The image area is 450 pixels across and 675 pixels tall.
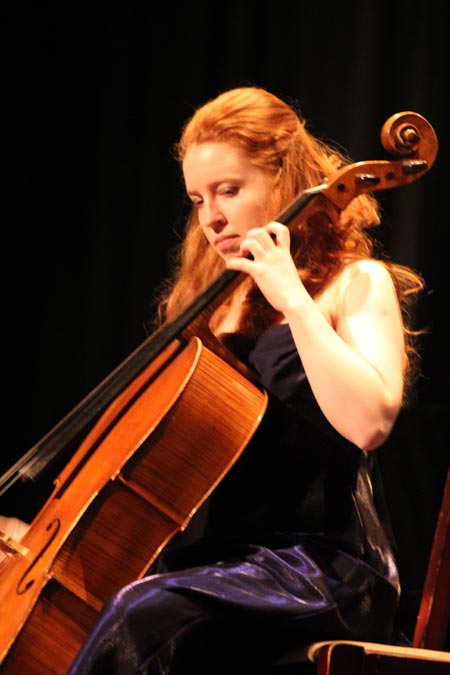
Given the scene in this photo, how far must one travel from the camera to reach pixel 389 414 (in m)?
1.33

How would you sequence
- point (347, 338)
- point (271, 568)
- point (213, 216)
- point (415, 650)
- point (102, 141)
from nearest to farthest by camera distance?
point (415, 650) → point (271, 568) → point (347, 338) → point (213, 216) → point (102, 141)

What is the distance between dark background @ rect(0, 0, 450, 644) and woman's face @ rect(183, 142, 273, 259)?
3.45 feet

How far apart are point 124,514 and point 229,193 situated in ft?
1.93

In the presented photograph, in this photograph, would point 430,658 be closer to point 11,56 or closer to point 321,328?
point 321,328

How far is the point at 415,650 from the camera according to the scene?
120 centimetres

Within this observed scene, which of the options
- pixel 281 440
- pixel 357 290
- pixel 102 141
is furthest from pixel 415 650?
pixel 102 141

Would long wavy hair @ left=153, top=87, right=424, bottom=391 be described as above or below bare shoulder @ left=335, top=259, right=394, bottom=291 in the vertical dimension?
above

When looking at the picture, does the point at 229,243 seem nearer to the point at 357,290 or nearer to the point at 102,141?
the point at 357,290

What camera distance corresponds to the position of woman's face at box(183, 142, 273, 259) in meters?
1.62

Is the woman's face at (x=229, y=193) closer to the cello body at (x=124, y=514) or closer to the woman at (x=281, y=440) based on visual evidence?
the woman at (x=281, y=440)

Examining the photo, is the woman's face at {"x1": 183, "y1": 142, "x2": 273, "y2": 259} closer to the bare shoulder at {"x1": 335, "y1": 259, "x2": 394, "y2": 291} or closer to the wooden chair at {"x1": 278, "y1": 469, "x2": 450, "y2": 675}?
the bare shoulder at {"x1": 335, "y1": 259, "x2": 394, "y2": 291}

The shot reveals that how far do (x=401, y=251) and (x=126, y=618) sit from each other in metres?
1.52

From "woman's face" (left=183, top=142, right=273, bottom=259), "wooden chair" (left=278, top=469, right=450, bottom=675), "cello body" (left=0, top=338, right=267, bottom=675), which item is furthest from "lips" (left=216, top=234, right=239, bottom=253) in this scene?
"wooden chair" (left=278, top=469, right=450, bottom=675)

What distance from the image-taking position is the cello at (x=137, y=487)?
1286 millimetres
